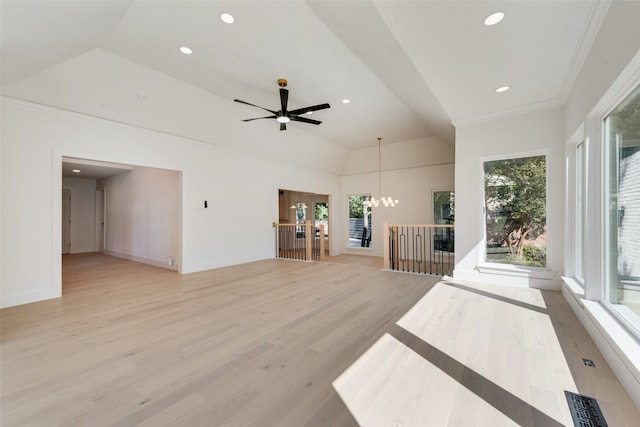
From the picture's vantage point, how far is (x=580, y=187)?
3.50 metres

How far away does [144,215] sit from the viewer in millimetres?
6836

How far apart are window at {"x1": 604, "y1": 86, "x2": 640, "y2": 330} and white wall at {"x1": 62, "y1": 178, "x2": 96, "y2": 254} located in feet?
40.3

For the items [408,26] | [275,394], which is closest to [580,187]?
[408,26]

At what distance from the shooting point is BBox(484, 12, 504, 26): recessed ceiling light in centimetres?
218

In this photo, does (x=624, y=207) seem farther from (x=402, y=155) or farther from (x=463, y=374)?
(x=402, y=155)

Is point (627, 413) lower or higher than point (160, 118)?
lower

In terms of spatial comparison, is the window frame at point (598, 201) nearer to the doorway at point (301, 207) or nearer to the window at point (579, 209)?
the window at point (579, 209)

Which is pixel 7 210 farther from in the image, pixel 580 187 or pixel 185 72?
pixel 580 187

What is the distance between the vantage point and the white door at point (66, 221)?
8420 millimetres

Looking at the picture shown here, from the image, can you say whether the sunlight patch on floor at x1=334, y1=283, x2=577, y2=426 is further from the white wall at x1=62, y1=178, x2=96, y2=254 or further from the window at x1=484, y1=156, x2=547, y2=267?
the white wall at x1=62, y1=178, x2=96, y2=254

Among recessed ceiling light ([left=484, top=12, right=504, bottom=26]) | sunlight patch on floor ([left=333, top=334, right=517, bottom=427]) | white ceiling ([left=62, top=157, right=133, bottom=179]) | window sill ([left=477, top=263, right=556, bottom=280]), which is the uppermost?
recessed ceiling light ([left=484, top=12, right=504, bottom=26])

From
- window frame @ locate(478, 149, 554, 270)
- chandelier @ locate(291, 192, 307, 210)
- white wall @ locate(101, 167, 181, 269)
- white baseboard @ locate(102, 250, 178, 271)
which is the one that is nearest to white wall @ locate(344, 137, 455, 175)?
chandelier @ locate(291, 192, 307, 210)

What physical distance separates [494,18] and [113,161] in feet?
18.2

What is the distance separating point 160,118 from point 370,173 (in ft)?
22.5
